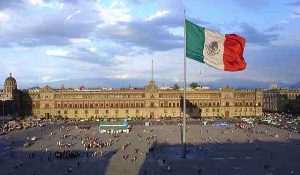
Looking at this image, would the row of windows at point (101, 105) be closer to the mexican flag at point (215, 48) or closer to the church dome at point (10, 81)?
the church dome at point (10, 81)

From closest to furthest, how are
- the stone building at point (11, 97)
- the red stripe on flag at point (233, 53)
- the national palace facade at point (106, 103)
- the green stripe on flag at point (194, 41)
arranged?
1. the red stripe on flag at point (233, 53)
2. the green stripe on flag at point (194, 41)
3. the stone building at point (11, 97)
4. the national palace facade at point (106, 103)

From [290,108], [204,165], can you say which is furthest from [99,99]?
[204,165]

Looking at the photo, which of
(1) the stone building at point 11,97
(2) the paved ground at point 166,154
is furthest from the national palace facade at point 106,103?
(2) the paved ground at point 166,154

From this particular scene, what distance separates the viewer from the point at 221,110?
173250mm

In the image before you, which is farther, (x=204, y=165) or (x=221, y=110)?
(x=221, y=110)

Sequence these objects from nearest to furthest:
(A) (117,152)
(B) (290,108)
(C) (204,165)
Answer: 1. (C) (204,165)
2. (A) (117,152)
3. (B) (290,108)

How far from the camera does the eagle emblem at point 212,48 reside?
43603mm

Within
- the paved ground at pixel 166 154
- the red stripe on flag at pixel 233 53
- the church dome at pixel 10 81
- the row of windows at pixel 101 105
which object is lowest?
the paved ground at pixel 166 154

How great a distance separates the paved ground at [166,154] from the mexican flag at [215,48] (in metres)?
20.6

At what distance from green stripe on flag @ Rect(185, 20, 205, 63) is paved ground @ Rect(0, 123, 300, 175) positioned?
20309 mm

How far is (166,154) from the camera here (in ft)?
253

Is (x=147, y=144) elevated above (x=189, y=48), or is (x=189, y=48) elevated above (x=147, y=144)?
(x=189, y=48)

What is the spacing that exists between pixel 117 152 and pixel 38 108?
9203 centimetres

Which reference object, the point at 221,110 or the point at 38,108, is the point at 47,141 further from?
the point at 221,110
